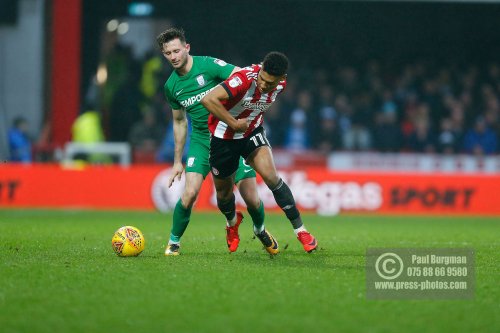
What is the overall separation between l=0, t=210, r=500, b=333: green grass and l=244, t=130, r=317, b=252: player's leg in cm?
24

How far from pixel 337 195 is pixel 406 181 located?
1.46 m

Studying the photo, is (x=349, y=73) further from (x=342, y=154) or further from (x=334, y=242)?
(x=334, y=242)

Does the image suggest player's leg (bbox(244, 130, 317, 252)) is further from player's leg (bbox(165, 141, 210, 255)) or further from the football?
the football

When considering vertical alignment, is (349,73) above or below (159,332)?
above

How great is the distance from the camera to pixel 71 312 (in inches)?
217

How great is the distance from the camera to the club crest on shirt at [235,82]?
7984 mm

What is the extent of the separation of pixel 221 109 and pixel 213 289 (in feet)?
6.72

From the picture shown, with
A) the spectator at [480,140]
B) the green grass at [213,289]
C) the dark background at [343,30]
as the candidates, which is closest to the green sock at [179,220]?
the green grass at [213,289]

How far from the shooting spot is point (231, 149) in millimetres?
8375

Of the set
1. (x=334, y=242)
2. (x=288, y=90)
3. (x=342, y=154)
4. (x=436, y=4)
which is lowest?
(x=334, y=242)

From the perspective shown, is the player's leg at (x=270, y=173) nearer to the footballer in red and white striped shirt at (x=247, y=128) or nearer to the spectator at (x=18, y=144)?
the footballer in red and white striped shirt at (x=247, y=128)

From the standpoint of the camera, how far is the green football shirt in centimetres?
895

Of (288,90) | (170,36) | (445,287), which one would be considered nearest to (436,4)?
(288,90)

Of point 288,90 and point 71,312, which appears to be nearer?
point 71,312
